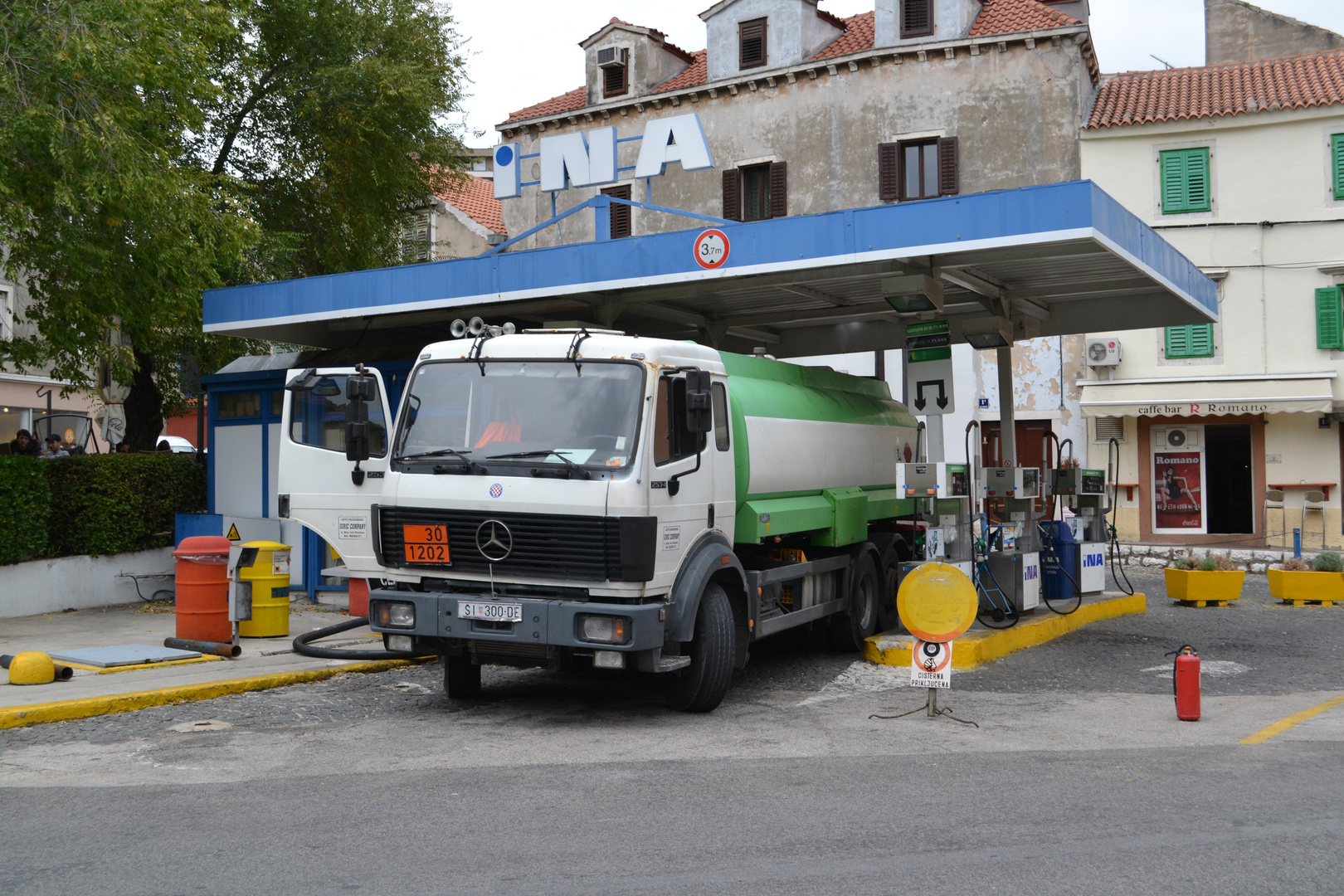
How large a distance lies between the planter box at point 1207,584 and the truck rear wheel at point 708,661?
10162mm

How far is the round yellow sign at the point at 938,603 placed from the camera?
28.6 ft

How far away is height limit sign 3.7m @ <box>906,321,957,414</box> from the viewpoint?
1334 cm

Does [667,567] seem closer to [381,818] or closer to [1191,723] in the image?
[381,818]

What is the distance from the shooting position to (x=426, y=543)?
875 cm

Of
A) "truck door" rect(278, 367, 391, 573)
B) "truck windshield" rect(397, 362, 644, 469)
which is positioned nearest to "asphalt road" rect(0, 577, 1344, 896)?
"truck door" rect(278, 367, 391, 573)

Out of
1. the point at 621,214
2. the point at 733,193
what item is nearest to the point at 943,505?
the point at 733,193

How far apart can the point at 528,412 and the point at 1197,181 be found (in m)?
21.8

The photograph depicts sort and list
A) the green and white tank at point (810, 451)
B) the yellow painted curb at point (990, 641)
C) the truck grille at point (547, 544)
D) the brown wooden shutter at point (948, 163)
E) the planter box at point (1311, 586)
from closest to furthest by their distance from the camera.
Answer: the truck grille at point (547, 544) → the green and white tank at point (810, 451) → the yellow painted curb at point (990, 641) → the planter box at point (1311, 586) → the brown wooden shutter at point (948, 163)

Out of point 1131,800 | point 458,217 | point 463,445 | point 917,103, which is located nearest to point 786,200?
point 917,103

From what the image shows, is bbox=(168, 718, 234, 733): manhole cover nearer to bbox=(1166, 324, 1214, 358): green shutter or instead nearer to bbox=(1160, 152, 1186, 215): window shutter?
bbox=(1166, 324, 1214, 358): green shutter

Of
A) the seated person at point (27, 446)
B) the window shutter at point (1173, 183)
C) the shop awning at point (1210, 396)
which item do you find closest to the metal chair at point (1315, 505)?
the shop awning at point (1210, 396)

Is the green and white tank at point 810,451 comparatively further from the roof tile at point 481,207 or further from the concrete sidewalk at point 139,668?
the roof tile at point 481,207

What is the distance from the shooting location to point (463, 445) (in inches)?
347

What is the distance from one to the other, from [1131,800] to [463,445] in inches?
195
